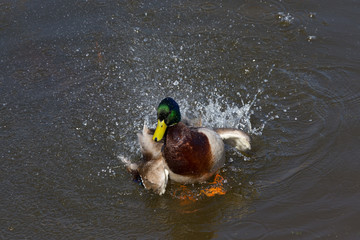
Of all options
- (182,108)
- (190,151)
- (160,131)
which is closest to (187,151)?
(190,151)

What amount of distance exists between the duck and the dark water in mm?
216

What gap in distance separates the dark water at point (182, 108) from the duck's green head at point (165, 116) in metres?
0.63

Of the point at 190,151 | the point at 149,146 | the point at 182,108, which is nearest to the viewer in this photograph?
the point at 190,151

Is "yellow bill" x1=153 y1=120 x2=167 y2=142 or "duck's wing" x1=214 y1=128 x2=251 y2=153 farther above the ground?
"yellow bill" x1=153 y1=120 x2=167 y2=142

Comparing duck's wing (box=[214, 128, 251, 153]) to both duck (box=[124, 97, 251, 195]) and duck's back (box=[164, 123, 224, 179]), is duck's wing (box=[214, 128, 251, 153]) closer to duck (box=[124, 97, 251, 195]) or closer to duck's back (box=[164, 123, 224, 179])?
duck (box=[124, 97, 251, 195])

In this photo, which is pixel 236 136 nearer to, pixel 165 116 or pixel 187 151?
pixel 187 151

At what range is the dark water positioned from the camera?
365cm

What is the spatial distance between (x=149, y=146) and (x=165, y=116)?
19.1 inches

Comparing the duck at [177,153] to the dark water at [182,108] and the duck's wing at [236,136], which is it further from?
the dark water at [182,108]

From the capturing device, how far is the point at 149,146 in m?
4.09

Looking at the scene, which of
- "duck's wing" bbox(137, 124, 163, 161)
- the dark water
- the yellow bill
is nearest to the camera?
the dark water

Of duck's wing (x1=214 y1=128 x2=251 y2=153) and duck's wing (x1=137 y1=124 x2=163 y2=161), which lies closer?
duck's wing (x1=137 y1=124 x2=163 y2=161)

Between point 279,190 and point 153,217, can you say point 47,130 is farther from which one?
point 279,190

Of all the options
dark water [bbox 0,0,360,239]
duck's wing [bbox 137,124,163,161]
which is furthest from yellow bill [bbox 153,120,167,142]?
dark water [bbox 0,0,360,239]
